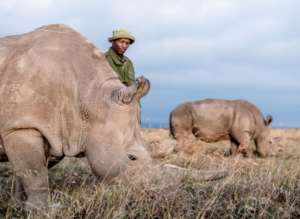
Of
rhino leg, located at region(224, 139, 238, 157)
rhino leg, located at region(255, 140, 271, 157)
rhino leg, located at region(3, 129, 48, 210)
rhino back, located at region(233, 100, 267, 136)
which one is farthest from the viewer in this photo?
rhino back, located at region(233, 100, 267, 136)

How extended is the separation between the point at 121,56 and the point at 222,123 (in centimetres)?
1103

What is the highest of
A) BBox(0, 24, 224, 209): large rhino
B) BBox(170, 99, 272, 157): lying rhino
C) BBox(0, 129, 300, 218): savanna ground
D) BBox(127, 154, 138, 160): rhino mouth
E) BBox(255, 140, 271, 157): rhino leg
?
BBox(0, 24, 224, 209): large rhino

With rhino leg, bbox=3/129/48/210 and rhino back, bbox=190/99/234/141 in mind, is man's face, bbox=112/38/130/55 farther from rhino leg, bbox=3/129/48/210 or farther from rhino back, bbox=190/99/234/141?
rhino back, bbox=190/99/234/141

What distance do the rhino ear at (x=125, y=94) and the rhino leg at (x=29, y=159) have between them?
32.0 inches

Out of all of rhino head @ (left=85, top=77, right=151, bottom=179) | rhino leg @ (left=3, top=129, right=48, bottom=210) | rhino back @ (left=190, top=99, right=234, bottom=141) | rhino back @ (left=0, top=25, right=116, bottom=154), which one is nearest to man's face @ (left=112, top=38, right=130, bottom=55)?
rhino back @ (left=0, top=25, right=116, bottom=154)

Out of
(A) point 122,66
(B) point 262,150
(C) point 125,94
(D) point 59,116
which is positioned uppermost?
(A) point 122,66

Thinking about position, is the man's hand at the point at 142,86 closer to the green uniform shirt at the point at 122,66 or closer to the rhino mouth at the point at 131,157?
the rhino mouth at the point at 131,157

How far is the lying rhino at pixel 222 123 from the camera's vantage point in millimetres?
18750

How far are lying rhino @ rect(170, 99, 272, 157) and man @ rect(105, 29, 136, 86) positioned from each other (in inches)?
403

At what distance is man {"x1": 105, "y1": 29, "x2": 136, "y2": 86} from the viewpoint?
795 cm

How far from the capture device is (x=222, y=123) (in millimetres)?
18938

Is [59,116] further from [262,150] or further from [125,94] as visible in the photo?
[262,150]

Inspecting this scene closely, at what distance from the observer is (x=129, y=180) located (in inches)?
221

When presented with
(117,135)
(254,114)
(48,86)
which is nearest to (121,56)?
(48,86)
